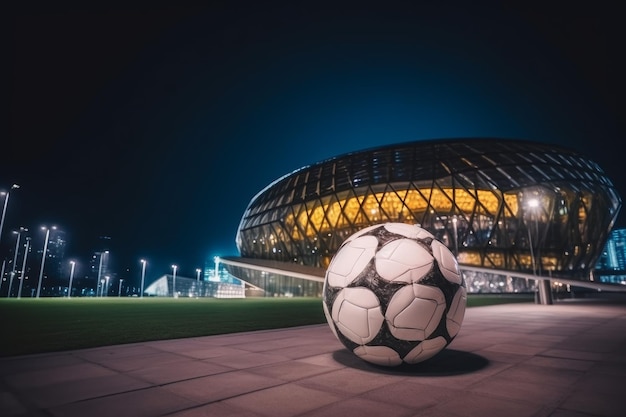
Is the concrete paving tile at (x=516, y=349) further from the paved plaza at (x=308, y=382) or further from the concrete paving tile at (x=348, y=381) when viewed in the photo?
the concrete paving tile at (x=348, y=381)

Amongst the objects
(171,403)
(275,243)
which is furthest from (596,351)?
(275,243)

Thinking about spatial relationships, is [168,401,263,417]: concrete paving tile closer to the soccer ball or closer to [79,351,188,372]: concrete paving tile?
the soccer ball

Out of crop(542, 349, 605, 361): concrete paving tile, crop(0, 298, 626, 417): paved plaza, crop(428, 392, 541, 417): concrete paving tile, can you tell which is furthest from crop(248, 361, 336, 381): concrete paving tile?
crop(542, 349, 605, 361): concrete paving tile

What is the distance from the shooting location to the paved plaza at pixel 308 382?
9.71 ft

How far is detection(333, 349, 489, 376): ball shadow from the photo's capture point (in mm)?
4371

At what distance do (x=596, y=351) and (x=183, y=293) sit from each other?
78.6 metres

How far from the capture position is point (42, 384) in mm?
3781

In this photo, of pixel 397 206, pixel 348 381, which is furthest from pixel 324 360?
pixel 397 206

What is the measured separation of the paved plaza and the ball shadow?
2 centimetres

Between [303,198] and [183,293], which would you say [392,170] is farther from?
[183,293]

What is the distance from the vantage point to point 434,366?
4.68m

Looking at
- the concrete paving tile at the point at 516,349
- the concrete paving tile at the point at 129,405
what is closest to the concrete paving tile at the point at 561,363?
the concrete paving tile at the point at 516,349

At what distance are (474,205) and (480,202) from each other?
0.76 meters

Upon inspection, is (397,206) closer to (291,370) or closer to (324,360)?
(324,360)
